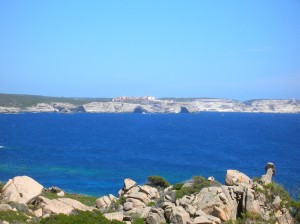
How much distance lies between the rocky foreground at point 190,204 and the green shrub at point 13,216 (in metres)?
0.53

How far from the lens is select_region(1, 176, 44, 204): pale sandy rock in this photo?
32.7 meters

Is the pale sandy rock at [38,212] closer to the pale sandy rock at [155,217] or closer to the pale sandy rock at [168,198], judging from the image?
the pale sandy rock at [155,217]

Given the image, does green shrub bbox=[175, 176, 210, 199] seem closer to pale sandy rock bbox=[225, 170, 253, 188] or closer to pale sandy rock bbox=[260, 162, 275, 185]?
pale sandy rock bbox=[225, 170, 253, 188]

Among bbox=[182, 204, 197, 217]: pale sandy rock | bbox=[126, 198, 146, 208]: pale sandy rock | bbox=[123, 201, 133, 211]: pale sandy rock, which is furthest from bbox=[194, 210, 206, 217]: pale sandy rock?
bbox=[126, 198, 146, 208]: pale sandy rock

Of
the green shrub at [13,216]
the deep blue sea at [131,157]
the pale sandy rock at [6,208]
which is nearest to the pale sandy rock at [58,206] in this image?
the pale sandy rock at [6,208]

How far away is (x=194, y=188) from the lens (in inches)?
1332

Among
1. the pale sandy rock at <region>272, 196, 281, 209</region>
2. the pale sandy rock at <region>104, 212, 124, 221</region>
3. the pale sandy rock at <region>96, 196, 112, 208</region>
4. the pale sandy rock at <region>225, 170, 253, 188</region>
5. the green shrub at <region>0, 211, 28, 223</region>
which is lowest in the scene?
the pale sandy rock at <region>96, 196, 112, 208</region>

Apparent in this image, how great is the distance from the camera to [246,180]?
1351 inches

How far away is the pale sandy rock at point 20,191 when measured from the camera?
3269 cm

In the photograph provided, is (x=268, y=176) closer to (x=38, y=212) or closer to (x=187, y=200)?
(x=187, y=200)

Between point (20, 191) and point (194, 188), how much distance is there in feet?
51.7

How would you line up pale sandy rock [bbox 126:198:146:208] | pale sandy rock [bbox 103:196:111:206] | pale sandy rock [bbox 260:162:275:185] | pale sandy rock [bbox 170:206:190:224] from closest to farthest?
pale sandy rock [bbox 170:206:190:224], pale sandy rock [bbox 126:198:146:208], pale sandy rock [bbox 260:162:275:185], pale sandy rock [bbox 103:196:111:206]

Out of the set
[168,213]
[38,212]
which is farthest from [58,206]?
[168,213]

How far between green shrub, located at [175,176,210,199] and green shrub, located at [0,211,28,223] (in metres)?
12.2
